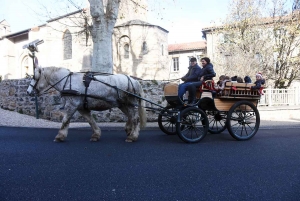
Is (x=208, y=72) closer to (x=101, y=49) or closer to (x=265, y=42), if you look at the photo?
(x=101, y=49)

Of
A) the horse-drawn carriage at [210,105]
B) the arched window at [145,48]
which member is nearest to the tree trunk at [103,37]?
the horse-drawn carriage at [210,105]

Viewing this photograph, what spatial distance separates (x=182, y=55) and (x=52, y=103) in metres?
31.8

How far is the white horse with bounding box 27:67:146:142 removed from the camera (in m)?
6.53

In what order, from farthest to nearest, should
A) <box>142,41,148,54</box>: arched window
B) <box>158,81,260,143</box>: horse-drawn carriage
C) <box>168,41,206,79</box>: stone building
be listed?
<box>168,41,206,79</box>: stone building → <box>142,41,148,54</box>: arched window → <box>158,81,260,143</box>: horse-drawn carriage

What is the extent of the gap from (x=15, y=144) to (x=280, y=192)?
5558 mm

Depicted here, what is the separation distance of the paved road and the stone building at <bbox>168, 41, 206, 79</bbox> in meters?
34.0

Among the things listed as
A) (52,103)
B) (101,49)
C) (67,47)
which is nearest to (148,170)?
(52,103)

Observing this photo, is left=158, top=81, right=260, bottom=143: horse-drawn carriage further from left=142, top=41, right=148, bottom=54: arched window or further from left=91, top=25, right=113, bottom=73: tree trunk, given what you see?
left=142, top=41, right=148, bottom=54: arched window

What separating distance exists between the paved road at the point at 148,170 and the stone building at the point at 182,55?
34.0 metres

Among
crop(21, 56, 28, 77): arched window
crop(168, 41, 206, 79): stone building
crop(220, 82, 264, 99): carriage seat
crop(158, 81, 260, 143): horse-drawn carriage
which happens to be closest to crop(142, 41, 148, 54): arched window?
crop(168, 41, 206, 79): stone building

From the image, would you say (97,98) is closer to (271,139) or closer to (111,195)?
(111,195)

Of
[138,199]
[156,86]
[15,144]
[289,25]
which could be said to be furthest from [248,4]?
[138,199]

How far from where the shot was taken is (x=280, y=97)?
62.6 ft

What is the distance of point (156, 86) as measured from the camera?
11.3m
